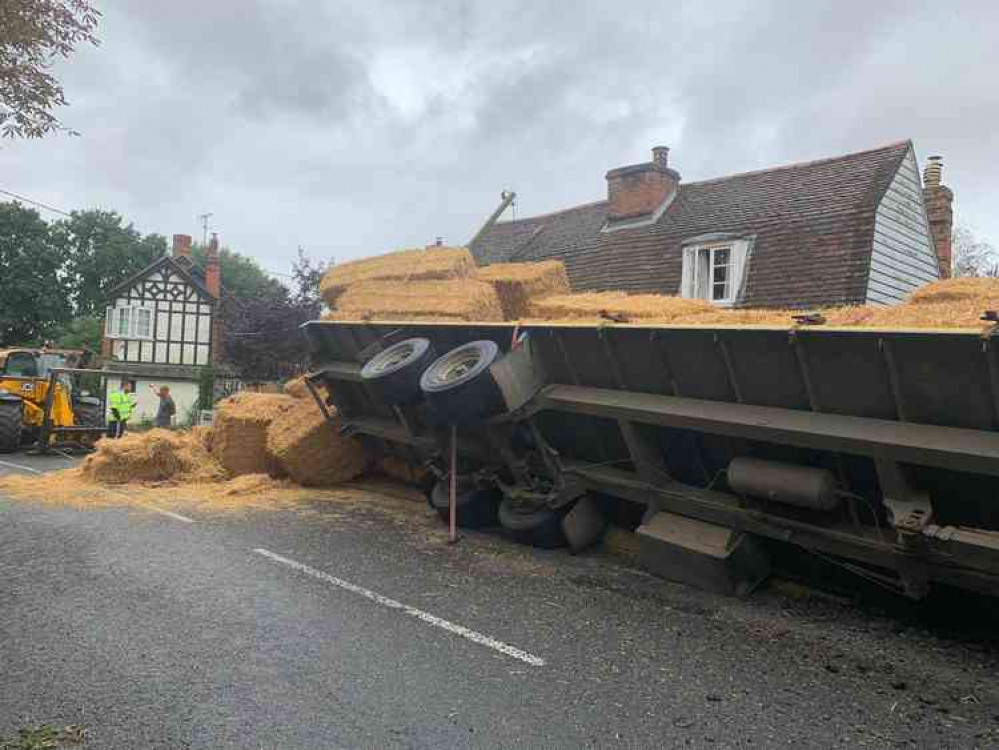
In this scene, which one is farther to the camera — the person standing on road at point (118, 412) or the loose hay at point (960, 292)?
the person standing on road at point (118, 412)

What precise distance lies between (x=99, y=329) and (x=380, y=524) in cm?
4796

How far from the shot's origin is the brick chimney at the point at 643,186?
1873cm

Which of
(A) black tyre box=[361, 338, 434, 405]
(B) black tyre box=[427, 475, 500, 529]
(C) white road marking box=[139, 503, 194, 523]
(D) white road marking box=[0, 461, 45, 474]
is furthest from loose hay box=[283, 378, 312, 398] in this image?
(D) white road marking box=[0, 461, 45, 474]

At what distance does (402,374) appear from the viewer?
7.19 m

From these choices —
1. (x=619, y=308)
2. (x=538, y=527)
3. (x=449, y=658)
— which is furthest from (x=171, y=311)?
(x=449, y=658)

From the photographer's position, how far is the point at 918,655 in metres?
4.46

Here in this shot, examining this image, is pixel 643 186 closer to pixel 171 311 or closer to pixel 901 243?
pixel 901 243

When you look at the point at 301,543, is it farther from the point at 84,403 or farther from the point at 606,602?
the point at 84,403

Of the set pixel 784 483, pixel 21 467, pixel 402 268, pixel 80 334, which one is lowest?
pixel 21 467

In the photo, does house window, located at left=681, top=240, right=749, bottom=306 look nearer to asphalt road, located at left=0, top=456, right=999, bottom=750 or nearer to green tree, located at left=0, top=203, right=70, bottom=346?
asphalt road, located at left=0, top=456, right=999, bottom=750

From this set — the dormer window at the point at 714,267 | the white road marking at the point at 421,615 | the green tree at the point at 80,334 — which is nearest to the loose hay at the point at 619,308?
the white road marking at the point at 421,615

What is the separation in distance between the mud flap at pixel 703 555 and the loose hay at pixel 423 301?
310 cm

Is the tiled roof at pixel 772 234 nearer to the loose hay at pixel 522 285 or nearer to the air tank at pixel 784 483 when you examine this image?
the loose hay at pixel 522 285

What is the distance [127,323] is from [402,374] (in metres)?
32.1
